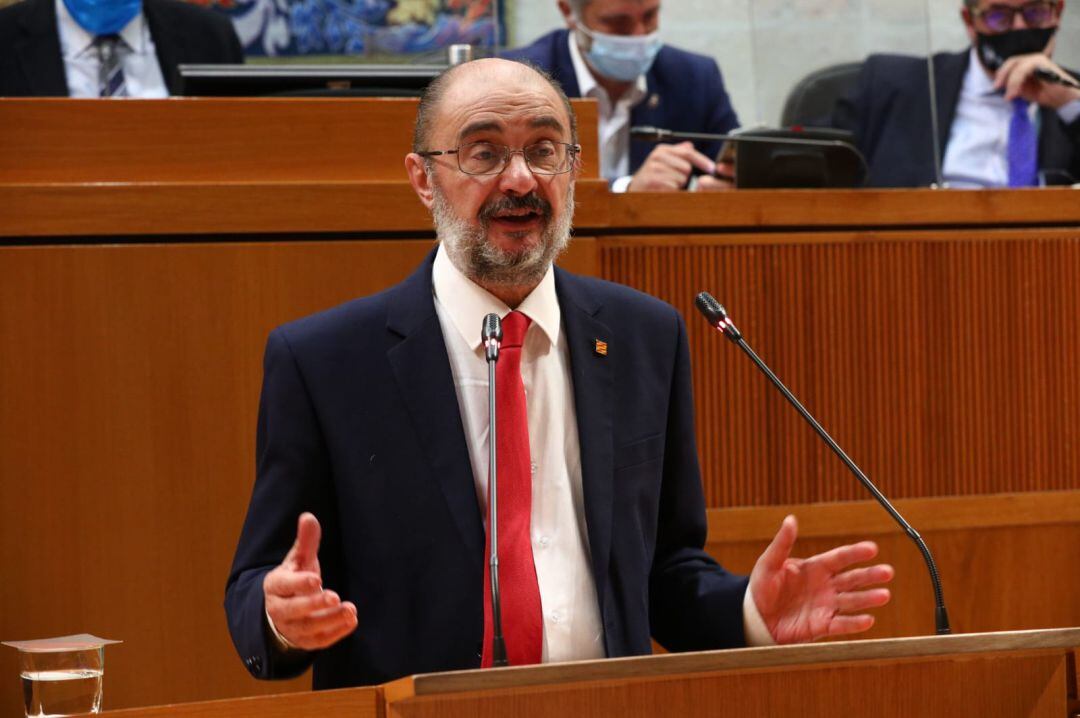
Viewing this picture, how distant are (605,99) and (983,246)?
1041mm

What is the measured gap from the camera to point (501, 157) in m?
1.72

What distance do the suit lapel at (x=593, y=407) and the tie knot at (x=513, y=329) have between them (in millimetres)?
68

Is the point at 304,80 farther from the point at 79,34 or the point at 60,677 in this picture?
the point at 60,677

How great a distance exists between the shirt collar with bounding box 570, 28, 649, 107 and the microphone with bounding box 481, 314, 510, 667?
172 centimetres

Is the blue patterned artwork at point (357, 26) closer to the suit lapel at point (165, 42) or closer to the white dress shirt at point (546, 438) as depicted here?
the suit lapel at point (165, 42)

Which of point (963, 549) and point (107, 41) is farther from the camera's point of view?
point (107, 41)

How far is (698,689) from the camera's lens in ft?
3.96

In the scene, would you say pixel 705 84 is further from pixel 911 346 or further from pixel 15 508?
pixel 15 508

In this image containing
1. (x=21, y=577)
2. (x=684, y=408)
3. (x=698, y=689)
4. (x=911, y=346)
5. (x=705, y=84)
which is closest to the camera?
(x=698, y=689)

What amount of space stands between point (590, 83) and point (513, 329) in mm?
1584

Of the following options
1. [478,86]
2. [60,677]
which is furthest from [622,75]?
[60,677]

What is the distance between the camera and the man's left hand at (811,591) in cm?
140

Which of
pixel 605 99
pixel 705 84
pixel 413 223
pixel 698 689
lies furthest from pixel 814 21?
pixel 698 689

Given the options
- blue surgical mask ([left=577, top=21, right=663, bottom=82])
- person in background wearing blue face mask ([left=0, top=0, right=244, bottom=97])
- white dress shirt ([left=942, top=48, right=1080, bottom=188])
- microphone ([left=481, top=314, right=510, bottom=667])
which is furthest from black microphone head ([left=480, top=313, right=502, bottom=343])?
white dress shirt ([left=942, top=48, right=1080, bottom=188])
